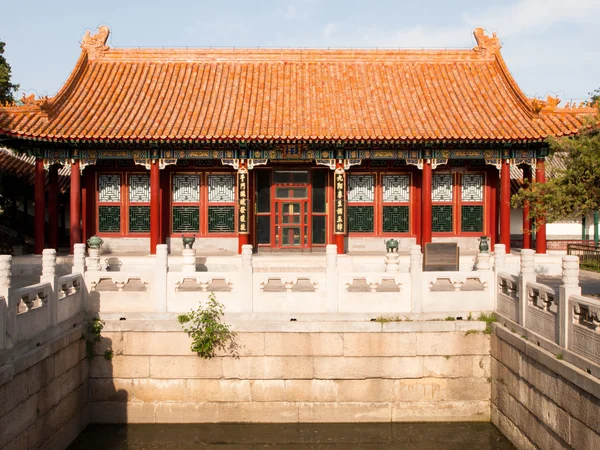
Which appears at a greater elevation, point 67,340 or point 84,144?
point 84,144

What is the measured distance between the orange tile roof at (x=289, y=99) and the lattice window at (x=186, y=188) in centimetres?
201

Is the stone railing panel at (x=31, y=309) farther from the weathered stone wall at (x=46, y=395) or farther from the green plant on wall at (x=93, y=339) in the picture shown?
the green plant on wall at (x=93, y=339)

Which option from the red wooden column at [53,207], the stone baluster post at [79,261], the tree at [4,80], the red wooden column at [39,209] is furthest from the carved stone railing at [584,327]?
the tree at [4,80]

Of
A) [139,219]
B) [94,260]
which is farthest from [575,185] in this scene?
[139,219]

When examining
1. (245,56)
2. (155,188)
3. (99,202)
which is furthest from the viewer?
(245,56)

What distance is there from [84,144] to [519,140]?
11790 mm

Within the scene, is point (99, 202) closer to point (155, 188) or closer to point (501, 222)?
point (155, 188)

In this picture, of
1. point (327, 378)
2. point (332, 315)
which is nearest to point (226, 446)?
point (327, 378)

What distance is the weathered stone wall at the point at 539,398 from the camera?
677 centimetres

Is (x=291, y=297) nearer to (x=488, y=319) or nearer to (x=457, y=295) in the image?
(x=457, y=295)

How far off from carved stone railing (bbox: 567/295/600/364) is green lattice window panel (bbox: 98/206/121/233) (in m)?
13.7

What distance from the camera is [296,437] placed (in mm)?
9289

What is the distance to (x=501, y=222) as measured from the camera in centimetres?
1662

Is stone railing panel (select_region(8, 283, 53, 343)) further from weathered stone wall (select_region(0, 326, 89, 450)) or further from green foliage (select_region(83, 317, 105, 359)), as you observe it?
green foliage (select_region(83, 317, 105, 359))
